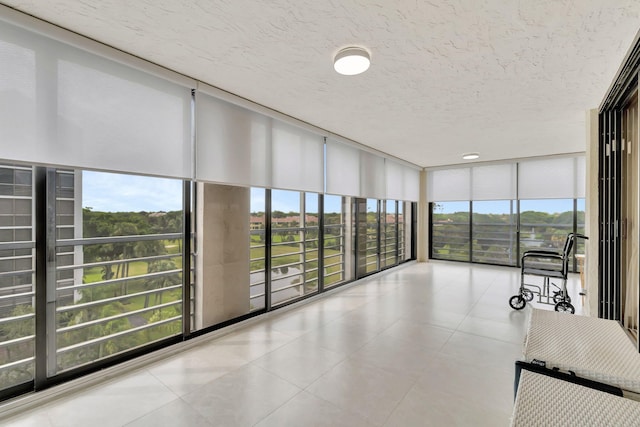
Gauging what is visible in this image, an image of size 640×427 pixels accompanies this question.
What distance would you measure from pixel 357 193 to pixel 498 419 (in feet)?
11.9

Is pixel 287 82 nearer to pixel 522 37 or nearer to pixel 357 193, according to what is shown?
pixel 522 37

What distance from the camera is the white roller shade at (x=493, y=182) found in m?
6.23

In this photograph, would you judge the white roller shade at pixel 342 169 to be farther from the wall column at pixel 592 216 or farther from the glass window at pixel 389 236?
the wall column at pixel 592 216

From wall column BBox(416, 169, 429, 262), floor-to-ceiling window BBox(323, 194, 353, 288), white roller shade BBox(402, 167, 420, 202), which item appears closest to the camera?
floor-to-ceiling window BBox(323, 194, 353, 288)

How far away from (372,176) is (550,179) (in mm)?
3795

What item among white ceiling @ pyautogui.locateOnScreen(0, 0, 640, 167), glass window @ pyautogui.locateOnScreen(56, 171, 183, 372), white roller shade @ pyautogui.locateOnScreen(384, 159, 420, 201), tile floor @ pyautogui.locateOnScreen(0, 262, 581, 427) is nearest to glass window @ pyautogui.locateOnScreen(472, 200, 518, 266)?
white roller shade @ pyautogui.locateOnScreen(384, 159, 420, 201)

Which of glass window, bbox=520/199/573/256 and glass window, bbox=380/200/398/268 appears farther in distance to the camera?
glass window, bbox=380/200/398/268

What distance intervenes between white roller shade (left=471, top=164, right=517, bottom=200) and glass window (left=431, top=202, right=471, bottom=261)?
0.51 m

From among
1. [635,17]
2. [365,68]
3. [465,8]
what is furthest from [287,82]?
[635,17]

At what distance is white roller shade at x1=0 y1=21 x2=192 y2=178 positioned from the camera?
5.74ft

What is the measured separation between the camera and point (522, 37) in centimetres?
189

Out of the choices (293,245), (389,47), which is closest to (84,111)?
(389,47)

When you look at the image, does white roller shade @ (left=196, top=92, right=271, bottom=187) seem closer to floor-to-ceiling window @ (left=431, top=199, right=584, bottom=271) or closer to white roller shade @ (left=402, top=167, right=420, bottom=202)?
white roller shade @ (left=402, top=167, right=420, bottom=202)

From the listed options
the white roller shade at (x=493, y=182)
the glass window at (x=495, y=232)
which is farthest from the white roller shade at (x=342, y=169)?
the glass window at (x=495, y=232)
